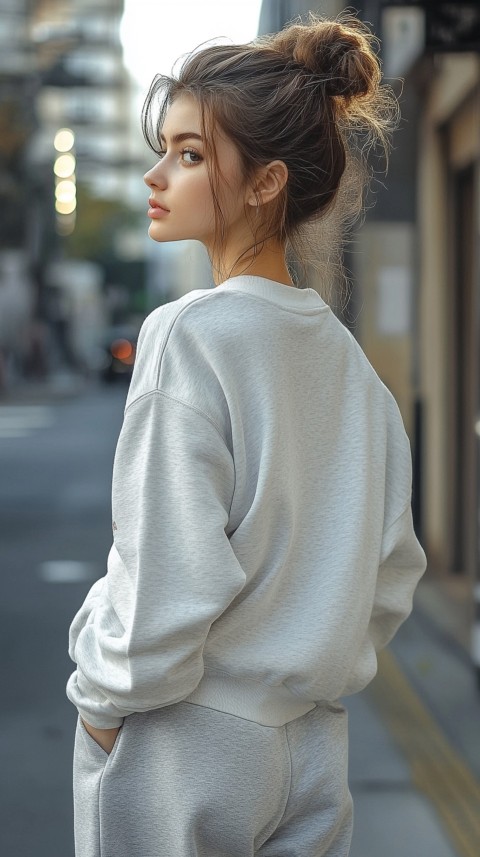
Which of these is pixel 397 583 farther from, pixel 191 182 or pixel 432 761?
pixel 432 761

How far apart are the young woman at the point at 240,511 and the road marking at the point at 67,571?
19.5 ft

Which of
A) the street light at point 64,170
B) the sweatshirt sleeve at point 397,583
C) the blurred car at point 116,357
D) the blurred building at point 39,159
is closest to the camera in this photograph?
the sweatshirt sleeve at point 397,583

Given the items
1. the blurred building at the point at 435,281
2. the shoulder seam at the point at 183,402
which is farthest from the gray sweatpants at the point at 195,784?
the blurred building at the point at 435,281

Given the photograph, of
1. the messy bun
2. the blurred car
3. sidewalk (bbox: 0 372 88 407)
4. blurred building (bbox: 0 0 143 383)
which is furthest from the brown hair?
the blurred car

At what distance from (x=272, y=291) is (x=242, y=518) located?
0.85 feet

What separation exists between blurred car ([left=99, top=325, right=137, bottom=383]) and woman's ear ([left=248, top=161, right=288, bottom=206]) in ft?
106

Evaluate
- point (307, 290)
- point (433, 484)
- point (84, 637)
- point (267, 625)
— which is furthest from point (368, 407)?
point (433, 484)

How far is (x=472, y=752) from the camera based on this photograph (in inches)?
167

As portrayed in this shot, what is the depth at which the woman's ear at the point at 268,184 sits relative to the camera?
1.46m

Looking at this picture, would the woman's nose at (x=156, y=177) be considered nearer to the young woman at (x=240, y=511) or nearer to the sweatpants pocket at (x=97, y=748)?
the young woman at (x=240, y=511)

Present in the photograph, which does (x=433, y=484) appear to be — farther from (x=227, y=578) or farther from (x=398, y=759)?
(x=227, y=578)

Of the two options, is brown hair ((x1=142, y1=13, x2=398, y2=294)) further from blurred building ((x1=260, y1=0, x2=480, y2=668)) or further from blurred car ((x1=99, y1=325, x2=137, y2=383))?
blurred car ((x1=99, y1=325, x2=137, y2=383))

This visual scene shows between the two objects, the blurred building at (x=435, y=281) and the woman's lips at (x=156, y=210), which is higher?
the woman's lips at (x=156, y=210)

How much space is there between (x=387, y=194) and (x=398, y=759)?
175 inches
